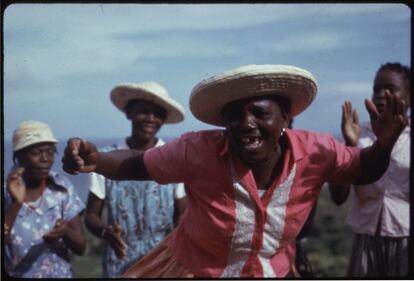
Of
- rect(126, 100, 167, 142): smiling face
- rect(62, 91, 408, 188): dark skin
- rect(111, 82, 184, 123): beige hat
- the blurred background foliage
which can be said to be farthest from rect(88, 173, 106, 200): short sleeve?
the blurred background foliage

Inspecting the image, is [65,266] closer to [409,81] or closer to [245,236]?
[245,236]

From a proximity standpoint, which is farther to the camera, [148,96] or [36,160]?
[148,96]

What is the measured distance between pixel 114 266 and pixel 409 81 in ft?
7.17

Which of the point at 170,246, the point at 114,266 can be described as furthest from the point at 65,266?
the point at 170,246

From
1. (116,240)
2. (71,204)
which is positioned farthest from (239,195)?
(71,204)

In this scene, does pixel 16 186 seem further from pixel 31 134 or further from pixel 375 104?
pixel 375 104

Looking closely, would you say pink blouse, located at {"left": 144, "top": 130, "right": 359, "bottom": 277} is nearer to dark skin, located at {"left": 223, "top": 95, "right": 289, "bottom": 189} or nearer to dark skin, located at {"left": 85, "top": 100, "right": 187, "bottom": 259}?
dark skin, located at {"left": 223, "top": 95, "right": 289, "bottom": 189}

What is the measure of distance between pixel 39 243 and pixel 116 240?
473mm

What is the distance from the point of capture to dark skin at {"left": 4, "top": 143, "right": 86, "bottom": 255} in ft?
18.5

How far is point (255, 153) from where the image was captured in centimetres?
441

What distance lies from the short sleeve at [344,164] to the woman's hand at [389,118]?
0.19m

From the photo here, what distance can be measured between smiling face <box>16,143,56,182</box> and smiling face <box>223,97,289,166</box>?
1701mm

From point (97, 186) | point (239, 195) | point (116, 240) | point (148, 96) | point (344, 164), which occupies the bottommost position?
point (116, 240)

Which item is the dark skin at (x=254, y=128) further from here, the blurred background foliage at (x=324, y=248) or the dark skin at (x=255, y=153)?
the blurred background foliage at (x=324, y=248)
